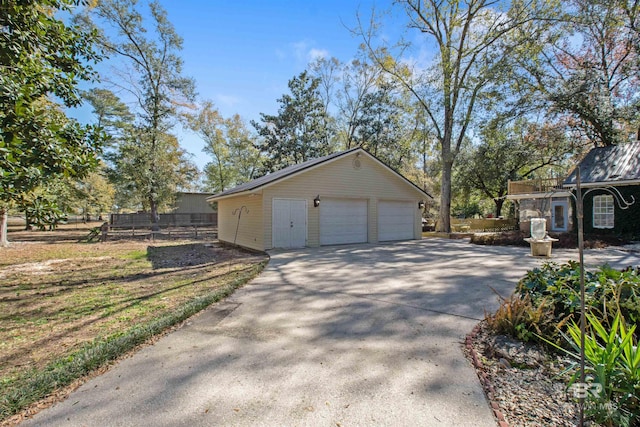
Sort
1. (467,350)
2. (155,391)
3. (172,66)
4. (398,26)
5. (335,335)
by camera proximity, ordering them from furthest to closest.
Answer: (172,66) → (398,26) → (335,335) → (467,350) → (155,391)

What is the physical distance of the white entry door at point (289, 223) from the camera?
1145 centimetres

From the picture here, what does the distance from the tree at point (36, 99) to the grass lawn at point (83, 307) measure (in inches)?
64.6

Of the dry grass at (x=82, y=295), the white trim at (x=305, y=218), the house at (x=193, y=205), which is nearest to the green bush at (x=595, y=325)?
the dry grass at (x=82, y=295)

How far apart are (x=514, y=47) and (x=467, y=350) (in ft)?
59.7

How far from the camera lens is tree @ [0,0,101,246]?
3371mm

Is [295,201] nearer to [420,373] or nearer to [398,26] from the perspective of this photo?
[420,373]

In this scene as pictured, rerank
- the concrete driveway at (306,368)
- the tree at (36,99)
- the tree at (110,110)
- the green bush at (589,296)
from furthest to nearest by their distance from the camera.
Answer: the tree at (110,110), the tree at (36,99), the green bush at (589,296), the concrete driveway at (306,368)

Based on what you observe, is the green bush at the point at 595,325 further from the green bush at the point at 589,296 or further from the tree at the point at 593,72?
the tree at the point at 593,72

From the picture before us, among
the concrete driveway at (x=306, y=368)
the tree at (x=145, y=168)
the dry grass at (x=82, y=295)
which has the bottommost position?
the dry grass at (x=82, y=295)

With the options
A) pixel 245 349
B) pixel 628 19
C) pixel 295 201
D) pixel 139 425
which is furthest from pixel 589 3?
pixel 139 425

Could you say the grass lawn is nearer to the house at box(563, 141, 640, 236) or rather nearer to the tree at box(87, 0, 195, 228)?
the tree at box(87, 0, 195, 228)

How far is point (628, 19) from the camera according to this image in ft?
51.4

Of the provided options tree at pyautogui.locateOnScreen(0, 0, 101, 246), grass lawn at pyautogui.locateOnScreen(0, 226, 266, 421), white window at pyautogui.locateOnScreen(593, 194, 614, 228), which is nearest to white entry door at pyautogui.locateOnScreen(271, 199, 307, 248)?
grass lawn at pyautogui.locateOnScreen(0, 226, 266, 421)

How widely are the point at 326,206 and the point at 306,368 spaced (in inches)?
395
